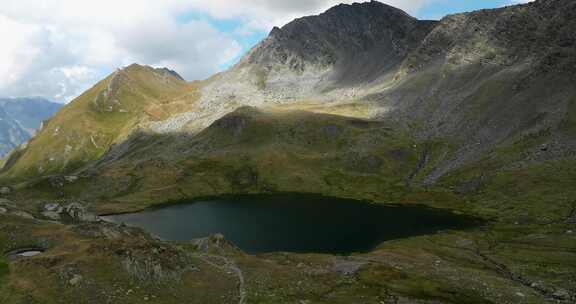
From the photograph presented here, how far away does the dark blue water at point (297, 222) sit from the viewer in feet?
389

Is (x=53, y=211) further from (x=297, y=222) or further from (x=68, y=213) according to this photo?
(x=297, y=222)

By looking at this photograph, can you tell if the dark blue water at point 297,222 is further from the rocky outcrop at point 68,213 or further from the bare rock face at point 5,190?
the bare rock face at point 5,190

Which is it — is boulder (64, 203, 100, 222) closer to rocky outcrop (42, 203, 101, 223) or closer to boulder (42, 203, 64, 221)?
rocky outcrop (42, 203, 101, 223)

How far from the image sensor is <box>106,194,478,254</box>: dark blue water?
119 meters

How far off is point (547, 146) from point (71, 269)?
17887cm

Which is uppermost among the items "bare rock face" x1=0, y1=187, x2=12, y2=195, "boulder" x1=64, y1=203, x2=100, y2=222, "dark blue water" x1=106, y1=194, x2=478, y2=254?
"bare rock face" x1=0, y1=187, x2=12, y2=195

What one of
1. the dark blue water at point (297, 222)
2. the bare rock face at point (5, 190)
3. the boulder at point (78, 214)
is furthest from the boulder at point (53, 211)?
the bare rock face at point (5, 190)

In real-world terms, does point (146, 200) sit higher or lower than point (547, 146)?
lower

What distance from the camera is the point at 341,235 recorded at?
124 meters

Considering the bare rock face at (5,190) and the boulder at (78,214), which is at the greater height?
the bare rock face at (5,190)

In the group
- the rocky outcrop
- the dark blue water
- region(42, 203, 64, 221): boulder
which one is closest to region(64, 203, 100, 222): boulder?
the rocky outcrop

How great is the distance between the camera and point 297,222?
467 ft

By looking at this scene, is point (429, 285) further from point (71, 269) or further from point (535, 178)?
point (535, 178)

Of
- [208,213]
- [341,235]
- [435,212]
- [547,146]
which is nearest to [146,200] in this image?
[208,213]
